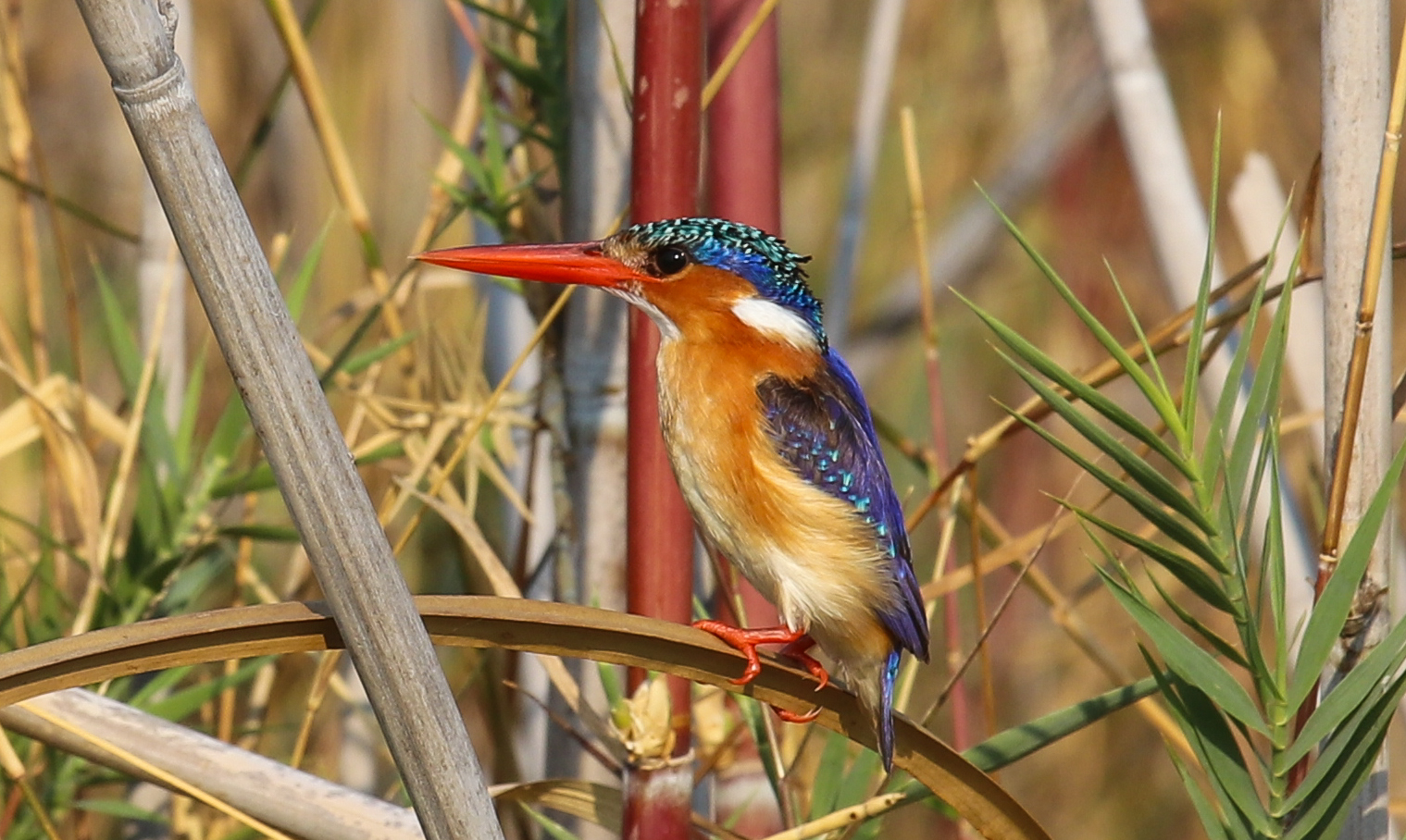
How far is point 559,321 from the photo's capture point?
4.73 feet

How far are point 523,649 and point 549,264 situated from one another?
0.48 metres

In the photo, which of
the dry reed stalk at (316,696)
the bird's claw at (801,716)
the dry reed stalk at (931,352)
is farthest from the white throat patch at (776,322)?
the dry reed stalk at (316,696)

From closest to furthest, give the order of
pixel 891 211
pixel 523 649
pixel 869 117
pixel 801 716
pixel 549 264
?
pixel 523 649, pixel 801 716, pixel 549 264, pixel 869 117, pixel 891 211

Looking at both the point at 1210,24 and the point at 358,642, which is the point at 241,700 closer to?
the point at 358,642

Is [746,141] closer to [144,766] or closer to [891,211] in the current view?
[144,766]

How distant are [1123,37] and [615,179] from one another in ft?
2.45

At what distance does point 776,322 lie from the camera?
1.42 m

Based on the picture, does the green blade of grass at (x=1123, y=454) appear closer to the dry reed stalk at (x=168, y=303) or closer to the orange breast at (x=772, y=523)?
the orange breast at (x=772, y=523)

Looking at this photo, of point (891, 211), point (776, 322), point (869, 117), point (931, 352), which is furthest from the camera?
point (891, 211)

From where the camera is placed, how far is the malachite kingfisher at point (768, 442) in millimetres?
1229

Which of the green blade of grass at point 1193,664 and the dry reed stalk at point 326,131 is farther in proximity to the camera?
the dry reed stalk at point 326,131

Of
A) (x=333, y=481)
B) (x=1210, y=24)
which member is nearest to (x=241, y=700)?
(x=333, y=481)

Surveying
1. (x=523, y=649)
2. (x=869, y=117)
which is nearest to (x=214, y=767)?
(x=523, y=649)

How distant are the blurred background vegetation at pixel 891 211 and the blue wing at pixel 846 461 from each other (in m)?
0.78
